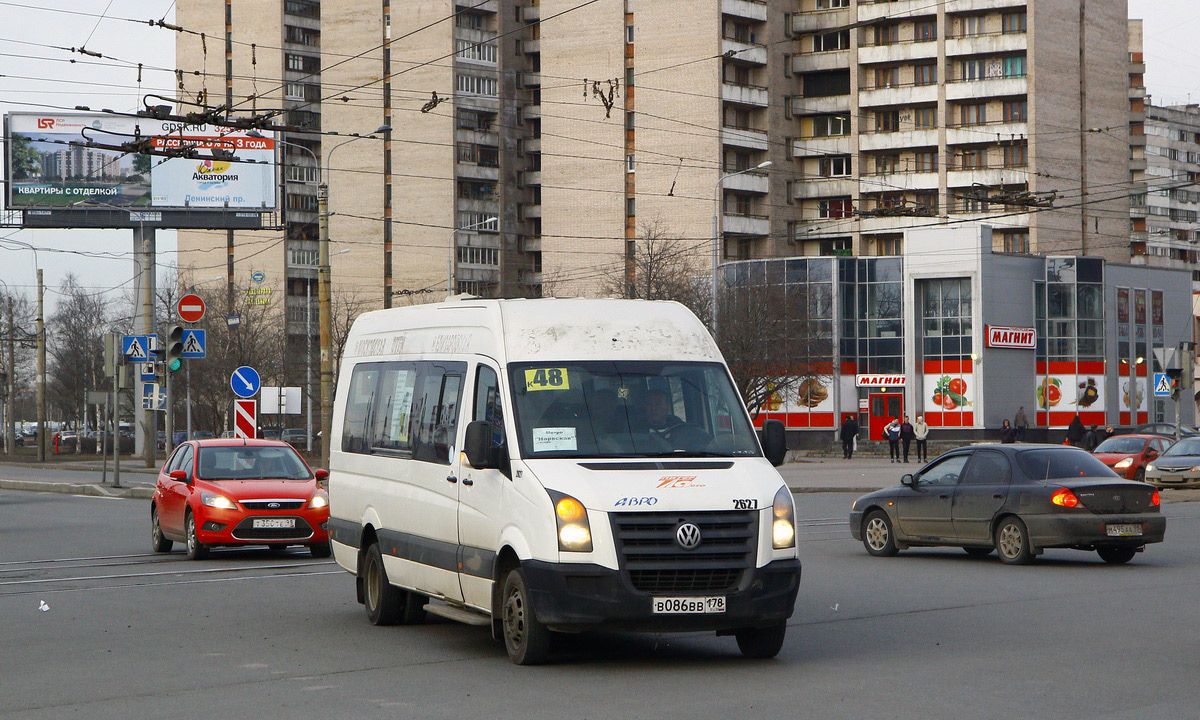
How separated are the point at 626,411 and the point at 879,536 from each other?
9.11 meters

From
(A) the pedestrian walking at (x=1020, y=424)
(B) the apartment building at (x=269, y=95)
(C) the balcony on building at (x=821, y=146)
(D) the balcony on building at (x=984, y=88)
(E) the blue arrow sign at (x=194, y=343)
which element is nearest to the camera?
(E) the blue arrow sign at (x=194, y=343)

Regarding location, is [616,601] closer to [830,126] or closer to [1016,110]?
[1016,110]

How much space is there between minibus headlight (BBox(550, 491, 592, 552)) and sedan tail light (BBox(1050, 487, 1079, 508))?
8942mm

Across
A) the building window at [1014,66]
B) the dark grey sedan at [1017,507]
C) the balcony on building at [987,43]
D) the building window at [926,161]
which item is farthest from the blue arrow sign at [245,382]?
the building window at [926,161]

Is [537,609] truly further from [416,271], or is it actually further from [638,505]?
[416,271]

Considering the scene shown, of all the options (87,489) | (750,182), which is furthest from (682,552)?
(750,182)

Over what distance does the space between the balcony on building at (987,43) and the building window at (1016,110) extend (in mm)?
2845

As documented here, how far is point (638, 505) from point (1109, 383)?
67.1 meters

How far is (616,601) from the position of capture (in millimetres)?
9133

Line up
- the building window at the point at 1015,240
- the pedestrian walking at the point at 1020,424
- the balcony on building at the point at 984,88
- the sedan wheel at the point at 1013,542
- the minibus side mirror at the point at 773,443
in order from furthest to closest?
the building window at the point at 1015,240 → the balcony on building at the point at 984,88 → the pedestrian walking at the point at 1020,424 → the sedan wheel at the point at 1013,542 → the minibus side mirror at the point at 773,443

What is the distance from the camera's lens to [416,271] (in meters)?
95.6

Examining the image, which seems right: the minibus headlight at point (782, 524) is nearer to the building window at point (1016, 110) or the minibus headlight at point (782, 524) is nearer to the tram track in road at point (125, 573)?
the tram track in road at point (125, 573)

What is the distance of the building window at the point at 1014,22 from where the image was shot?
271 feet

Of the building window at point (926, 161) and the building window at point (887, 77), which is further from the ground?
the building window at point (887, 77)
